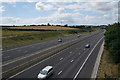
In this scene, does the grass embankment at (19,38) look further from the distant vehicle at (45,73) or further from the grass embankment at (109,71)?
the grass embankment at (109,71)

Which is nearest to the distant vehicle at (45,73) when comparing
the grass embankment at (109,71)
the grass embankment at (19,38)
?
the grass embankment at (109,71)

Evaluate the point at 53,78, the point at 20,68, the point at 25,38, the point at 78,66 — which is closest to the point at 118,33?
the point at 78,66

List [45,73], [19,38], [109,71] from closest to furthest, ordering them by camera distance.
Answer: [45,73]
[109,71]
[19,38]

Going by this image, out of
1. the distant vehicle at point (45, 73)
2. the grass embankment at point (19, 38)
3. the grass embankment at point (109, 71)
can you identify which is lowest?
the grass embankment at point (109, 71)

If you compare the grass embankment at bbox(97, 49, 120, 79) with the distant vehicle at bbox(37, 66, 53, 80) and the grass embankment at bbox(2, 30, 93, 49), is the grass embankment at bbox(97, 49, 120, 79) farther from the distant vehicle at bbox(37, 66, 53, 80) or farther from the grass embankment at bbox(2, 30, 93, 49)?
the grass embankment at bbox(2, 30, 93, 49)

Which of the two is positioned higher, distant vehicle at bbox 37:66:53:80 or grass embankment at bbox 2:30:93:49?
grass embankment at bbox 2:30:93:49

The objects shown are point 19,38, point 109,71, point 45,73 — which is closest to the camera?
point 45,73

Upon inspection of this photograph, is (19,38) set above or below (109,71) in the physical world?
above

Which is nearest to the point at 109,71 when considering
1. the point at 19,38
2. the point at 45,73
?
the point at 45,73

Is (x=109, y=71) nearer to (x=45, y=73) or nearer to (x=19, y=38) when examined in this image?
(x=45, y=73)

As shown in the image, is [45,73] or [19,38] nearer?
[45,73]

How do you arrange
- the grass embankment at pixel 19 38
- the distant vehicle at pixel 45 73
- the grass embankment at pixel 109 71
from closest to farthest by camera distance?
the distant vehicle at pixel 45 73, the grass embankment at pixel 109 71, the grass embankment at pixel 19 38

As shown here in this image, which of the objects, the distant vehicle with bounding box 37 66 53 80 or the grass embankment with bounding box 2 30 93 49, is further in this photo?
the grass embankment with bounding box 2 30 93 49

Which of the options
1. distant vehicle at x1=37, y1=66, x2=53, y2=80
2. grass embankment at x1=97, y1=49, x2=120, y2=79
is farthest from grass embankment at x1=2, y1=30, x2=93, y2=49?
grass embankment at x1=97, y1=49, x2=120, y2=79
